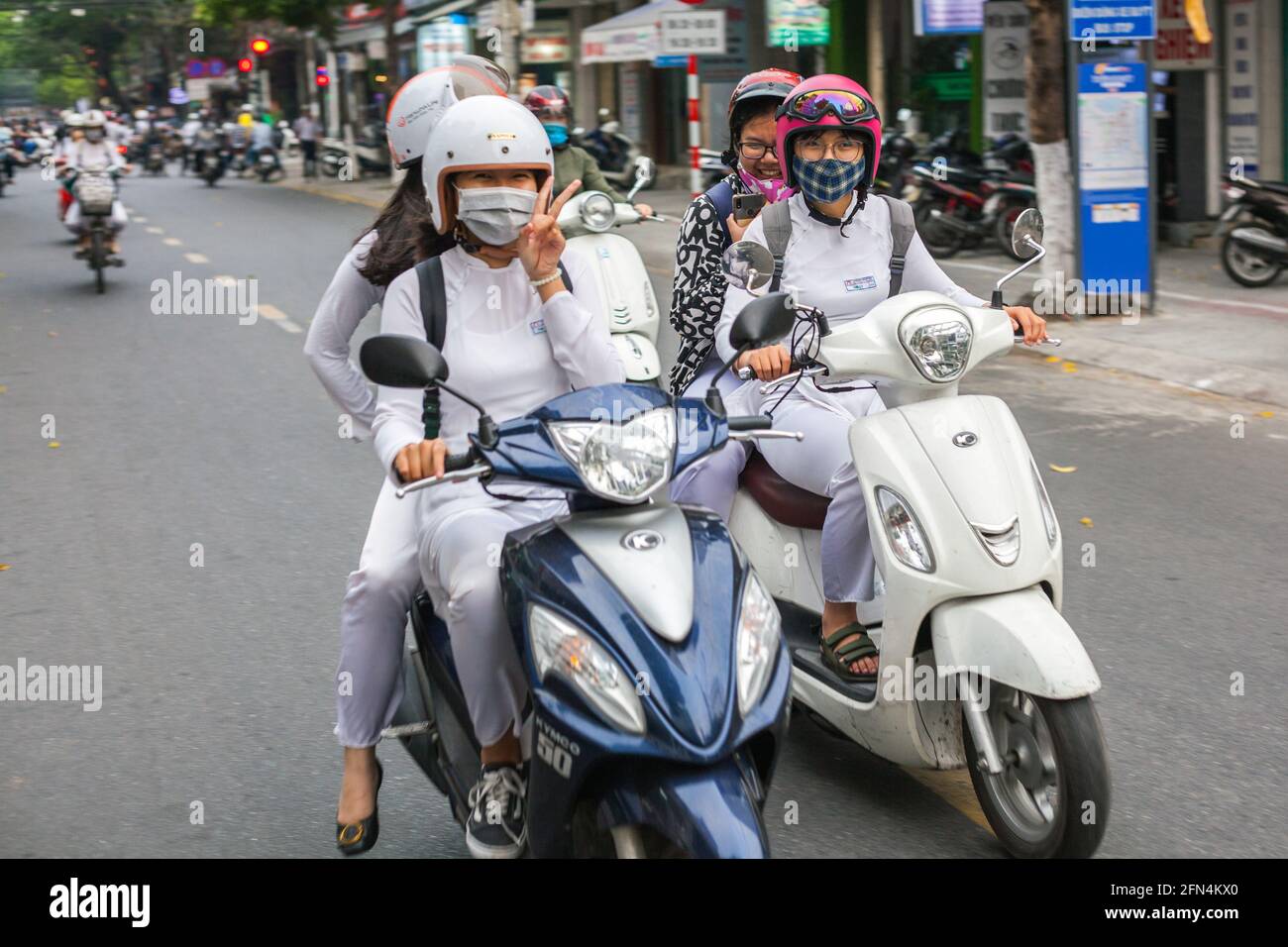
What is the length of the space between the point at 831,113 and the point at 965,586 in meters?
1.32

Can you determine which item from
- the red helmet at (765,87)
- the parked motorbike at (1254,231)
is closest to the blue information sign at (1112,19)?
the parked motorbike at (1254,231)

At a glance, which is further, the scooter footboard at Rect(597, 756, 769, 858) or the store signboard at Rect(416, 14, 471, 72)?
the store signboard at Rect(416, 14, 471, 72)

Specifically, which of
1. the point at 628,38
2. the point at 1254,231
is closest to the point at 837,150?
the point at 1254,231

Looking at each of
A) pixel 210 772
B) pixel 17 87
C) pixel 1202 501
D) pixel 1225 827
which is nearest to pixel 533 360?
pixel 210 772

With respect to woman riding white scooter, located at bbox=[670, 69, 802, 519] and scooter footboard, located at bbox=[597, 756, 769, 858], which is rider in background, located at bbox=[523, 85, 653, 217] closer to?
woman riding white scooter, located at bbox=[670, 69, 802, 519]

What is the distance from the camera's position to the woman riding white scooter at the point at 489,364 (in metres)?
3.23

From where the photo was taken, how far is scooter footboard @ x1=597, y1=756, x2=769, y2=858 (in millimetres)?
2643

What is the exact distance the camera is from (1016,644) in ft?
11.0

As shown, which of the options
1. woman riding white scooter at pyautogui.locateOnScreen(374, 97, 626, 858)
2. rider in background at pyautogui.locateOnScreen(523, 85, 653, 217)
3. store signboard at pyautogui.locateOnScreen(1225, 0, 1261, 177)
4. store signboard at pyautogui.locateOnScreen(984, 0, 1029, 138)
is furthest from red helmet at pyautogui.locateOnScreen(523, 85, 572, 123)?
store signboard at pyautogui.locateOnScreen(984, 0, 1029, 138)

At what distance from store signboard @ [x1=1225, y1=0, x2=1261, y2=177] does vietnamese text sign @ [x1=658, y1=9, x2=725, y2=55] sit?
516 centimetres

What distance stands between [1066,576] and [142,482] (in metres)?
4.31

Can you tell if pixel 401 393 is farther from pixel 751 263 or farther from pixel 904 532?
pixel 904 532

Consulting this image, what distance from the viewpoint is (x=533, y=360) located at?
11.6 ft
